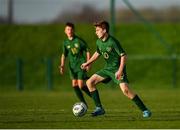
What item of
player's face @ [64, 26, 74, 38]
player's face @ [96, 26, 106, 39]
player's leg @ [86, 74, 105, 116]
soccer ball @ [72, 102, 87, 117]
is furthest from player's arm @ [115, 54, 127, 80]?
player's face @ [64, 26, 74, 38]

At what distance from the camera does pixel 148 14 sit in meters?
44.8

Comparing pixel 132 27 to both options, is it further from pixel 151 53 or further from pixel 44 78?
pixel 44 78

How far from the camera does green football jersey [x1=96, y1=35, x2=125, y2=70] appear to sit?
13609 mm

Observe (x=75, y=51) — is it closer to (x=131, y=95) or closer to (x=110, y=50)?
(x=110, y=50)

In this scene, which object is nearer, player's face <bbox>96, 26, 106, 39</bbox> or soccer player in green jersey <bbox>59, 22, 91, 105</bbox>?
player's face <bbox>96, 26, 106, 39</bbox>

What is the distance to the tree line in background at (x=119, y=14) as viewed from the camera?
139 feet

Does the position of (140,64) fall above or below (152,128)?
above

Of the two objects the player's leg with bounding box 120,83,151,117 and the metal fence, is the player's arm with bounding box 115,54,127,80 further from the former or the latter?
the metal fence

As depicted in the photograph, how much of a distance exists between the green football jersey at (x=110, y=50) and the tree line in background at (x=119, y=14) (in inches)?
1037

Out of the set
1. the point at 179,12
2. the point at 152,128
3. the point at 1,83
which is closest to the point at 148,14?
the point at 179,12

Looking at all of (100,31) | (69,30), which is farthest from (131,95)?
(69,30)

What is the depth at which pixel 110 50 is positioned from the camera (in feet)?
44.8

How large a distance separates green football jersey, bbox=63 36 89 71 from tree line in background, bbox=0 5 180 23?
78.3ft

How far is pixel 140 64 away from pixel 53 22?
9921mm
